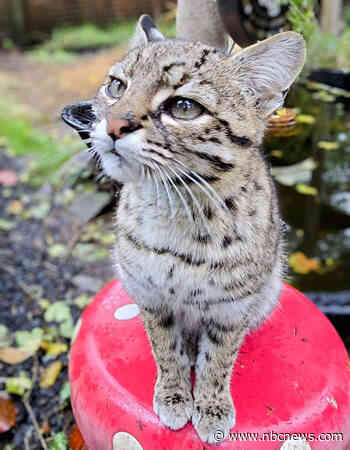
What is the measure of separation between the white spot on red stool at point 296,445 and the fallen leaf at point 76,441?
3.13 feet

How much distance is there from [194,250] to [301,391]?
0.67 m

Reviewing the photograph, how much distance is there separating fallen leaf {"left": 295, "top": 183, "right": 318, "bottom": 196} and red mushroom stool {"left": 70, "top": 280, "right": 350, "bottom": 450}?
161 centimetres

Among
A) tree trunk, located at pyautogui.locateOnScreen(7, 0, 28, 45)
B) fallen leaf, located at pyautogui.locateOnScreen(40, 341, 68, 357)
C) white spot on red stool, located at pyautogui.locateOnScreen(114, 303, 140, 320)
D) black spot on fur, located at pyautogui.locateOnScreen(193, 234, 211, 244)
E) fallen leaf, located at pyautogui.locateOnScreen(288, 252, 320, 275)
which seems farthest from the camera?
tree trunk, located at pyautogui.locateOnScreen(7, 0, 28, 45)

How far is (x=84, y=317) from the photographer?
1.96 metres

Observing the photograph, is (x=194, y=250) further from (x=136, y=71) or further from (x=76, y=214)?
(x=76, y=214)

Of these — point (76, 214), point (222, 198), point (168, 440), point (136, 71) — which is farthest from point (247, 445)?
point (76, 214)

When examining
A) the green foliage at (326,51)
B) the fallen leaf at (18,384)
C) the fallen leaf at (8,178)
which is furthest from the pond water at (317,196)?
the fallen leaf at (8,178)

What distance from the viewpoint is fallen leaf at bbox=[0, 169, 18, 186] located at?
4.22 m

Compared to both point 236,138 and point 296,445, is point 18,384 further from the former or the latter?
point 236,138

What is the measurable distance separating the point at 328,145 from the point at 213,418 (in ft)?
8.90

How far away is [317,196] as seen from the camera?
130 inches

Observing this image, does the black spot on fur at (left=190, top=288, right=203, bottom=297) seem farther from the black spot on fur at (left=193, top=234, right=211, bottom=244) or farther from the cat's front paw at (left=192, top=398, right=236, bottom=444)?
the cat's front paw at (left=192, top=398, right=236, bottom=444)

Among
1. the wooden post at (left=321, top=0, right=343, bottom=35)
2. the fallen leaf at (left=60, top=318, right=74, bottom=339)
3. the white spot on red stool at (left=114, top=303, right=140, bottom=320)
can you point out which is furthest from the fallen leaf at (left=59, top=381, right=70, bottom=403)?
the wooden post at (left=321, top=0, right=343, bottom=35)

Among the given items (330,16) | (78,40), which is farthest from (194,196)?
(78,40)
